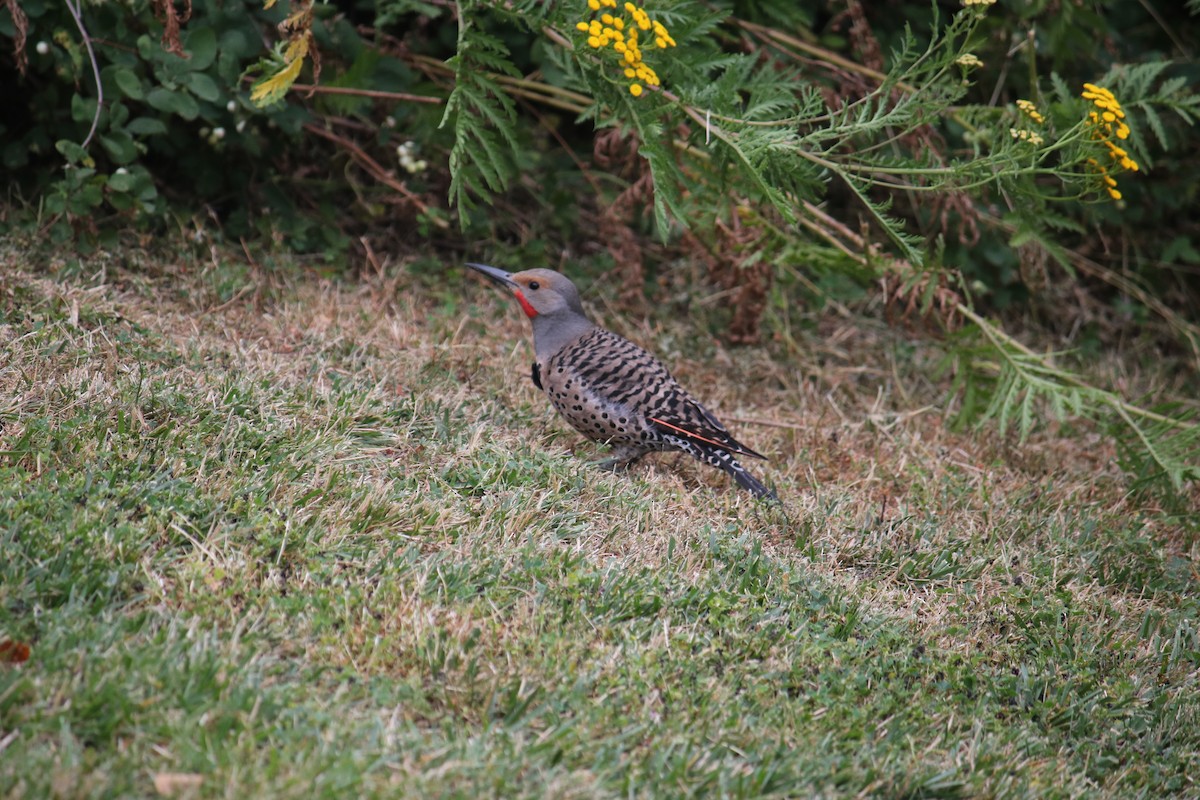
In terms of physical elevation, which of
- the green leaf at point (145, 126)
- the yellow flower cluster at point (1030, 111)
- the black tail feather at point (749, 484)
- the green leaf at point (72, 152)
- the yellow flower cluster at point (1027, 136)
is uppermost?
the yellow flower cluster at point (1030, 111)

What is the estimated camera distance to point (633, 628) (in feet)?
10.2

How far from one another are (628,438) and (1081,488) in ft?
6.25

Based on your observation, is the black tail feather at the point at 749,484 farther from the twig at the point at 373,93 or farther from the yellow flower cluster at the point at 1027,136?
the twig at the point at 373,93

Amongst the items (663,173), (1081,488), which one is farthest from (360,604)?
(1081,488)

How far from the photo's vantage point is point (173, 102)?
471 centimetres

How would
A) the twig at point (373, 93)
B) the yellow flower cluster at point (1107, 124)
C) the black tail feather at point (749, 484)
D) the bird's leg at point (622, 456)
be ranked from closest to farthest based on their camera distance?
the yellow flower cluster at point (1107, 124) → the black tail feather at point (749, 484) → the bird's leg at point (622, 456) → the twig at point (373, 93)

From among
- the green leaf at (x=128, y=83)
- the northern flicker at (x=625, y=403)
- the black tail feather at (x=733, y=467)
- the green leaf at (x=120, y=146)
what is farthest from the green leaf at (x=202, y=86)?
the black tail feather at (x=733, y=467)

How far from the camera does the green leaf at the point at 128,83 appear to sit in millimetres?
4664

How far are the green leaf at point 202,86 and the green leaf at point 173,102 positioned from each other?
0.05m

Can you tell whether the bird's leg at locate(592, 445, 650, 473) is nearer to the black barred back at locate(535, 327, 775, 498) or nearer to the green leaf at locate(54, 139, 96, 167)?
the black barred back at locate(535, 327, 775, 498)

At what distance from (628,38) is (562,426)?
1.52 metres

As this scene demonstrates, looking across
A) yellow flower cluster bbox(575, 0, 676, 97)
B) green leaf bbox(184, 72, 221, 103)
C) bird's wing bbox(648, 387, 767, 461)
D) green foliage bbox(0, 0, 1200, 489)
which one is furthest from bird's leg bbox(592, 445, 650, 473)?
green leaf bbox(184, 72, 221, 103)

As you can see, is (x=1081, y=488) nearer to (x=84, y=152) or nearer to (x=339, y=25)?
(x=339, y=25)

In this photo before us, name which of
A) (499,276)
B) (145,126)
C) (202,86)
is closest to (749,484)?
(499,276)
